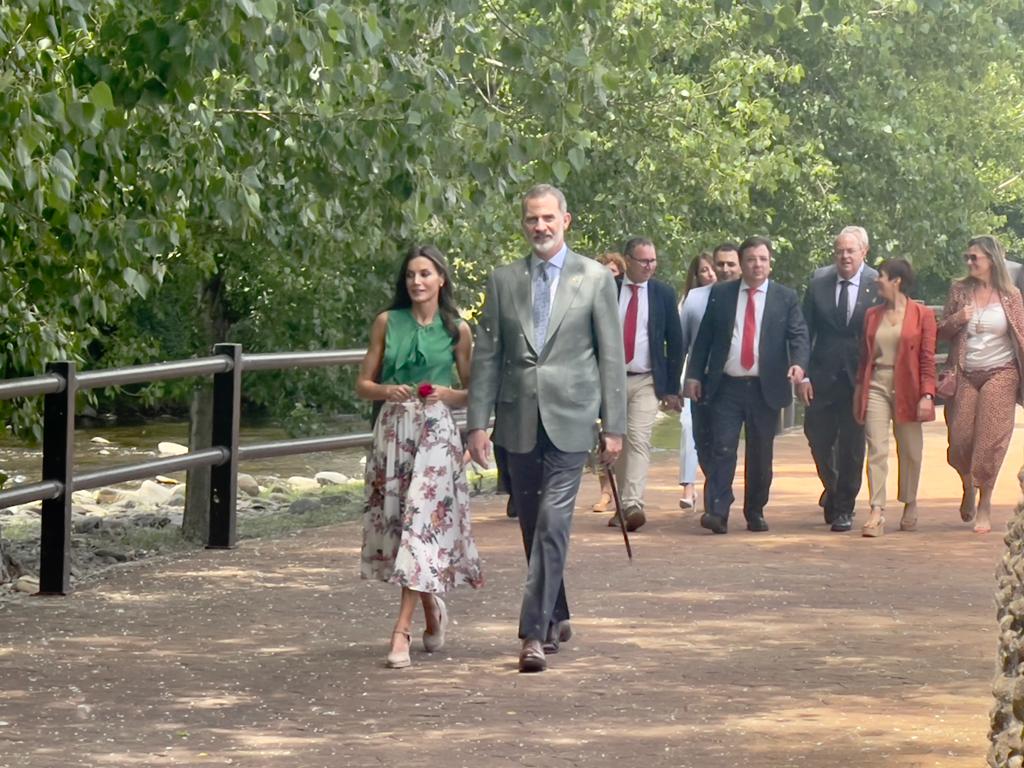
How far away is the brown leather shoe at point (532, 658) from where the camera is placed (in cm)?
855

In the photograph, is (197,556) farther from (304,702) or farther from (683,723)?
(683,723)

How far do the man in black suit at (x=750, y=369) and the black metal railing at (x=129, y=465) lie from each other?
249 cm

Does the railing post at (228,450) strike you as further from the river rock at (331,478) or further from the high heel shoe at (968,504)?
the river rock at (331,478)

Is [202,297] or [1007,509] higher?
[202,297]

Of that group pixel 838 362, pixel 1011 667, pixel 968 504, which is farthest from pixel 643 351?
pixel 1011 667

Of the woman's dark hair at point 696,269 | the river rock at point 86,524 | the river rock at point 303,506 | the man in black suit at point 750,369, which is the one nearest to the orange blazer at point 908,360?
the man in black suit at point 750,369

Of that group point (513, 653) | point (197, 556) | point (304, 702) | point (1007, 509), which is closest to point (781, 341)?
point (1007, 509)

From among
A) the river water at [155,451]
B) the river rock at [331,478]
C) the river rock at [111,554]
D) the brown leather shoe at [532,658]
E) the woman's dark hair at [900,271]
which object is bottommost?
the river water at [155,451]

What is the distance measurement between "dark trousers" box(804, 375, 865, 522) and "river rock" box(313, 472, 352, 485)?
10.8m

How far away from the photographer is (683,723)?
7586 mm

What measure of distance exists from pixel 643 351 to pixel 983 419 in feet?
7.42

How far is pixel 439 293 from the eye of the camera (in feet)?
30.5

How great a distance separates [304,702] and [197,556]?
458 centimetres

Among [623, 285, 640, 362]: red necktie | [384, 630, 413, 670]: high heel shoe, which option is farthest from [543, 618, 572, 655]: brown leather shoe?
[623, 285, 640, 362]: red necktie
